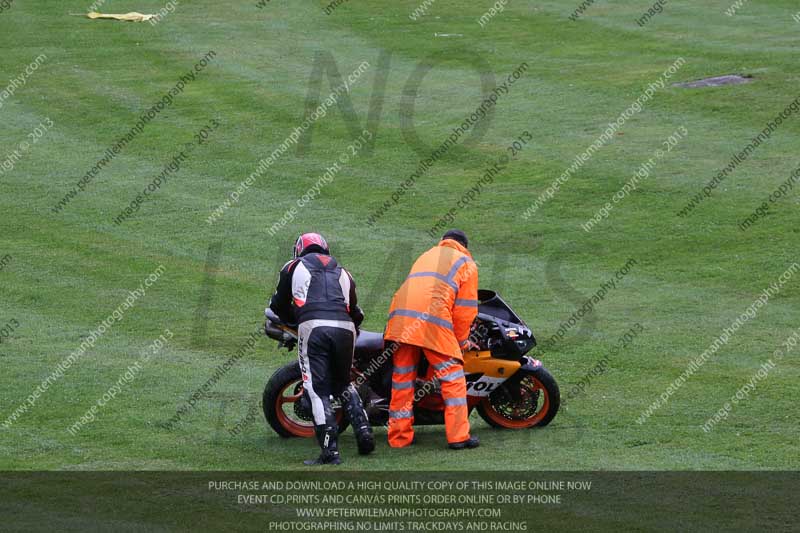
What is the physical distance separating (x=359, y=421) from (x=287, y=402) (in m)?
1.07

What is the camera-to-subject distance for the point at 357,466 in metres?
10.3

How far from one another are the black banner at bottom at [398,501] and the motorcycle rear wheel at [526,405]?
1.73m

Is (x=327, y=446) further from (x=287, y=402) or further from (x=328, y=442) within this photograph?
(x=287, y=402)

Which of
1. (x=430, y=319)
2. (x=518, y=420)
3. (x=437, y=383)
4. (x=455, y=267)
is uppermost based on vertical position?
(x=455, y=267)

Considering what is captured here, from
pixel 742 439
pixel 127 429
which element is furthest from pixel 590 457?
pixel 127 429

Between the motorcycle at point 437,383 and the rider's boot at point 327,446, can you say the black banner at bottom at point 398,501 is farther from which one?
the motorcycle at point 437,383

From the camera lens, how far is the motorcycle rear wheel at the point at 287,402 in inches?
443

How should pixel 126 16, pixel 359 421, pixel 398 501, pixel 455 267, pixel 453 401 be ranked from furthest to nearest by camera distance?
1. pixel 126 16
2. pixel 455 267
3. pixel 453 401
4. pixel 359 421
5. pixel 398 501

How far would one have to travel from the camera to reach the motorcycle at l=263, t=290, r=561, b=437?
1128 centimetres

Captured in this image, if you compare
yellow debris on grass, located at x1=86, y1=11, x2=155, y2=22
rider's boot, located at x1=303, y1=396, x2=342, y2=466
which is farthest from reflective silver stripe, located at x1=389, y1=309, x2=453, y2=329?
yellow debris on grass, located at x1=86, y1=11, x2=155, y2=22

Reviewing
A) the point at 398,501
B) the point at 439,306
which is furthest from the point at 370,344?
the point at 398,501

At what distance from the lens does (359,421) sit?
1078 centimetres

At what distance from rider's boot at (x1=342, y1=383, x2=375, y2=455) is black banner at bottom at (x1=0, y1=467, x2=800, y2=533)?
27.8 inches

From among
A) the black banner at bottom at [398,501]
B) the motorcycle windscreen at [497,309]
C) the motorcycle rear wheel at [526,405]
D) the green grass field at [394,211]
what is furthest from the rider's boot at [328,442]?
the motorcycle windscreen at [497,309]
